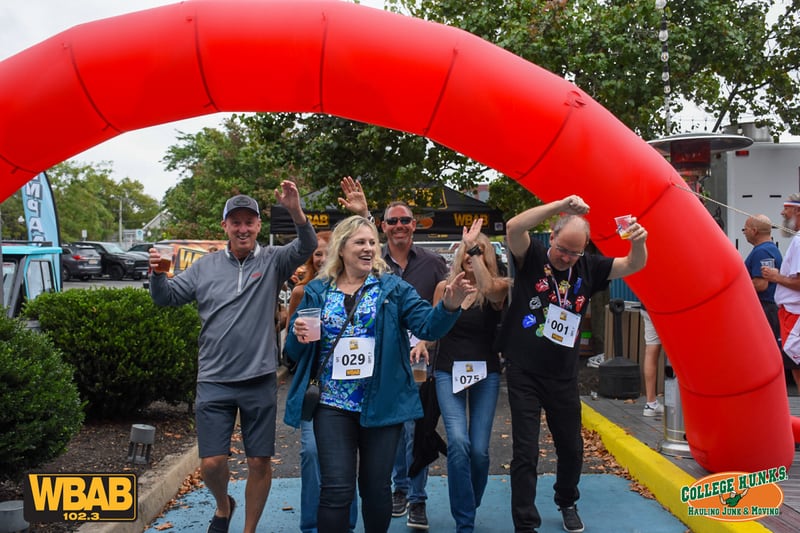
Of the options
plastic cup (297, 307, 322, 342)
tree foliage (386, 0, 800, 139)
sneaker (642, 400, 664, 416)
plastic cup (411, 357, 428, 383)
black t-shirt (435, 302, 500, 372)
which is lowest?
→ sneaker (642, 400, 664, 416)

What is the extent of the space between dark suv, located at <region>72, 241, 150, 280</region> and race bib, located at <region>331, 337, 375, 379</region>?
34635 millimetres

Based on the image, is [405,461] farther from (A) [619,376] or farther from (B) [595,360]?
(B) [595,360]

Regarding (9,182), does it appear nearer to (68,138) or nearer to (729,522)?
Result: (68,138)

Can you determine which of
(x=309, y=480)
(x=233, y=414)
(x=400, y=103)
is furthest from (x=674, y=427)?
(x=233, y=414)

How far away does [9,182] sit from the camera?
4.80m

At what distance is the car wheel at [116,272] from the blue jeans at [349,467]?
1396 inches

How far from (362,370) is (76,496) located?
1.65 m

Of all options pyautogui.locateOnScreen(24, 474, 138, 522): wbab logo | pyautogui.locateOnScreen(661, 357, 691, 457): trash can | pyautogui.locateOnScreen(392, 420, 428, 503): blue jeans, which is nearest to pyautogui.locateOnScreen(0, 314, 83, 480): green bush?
pyautogui.locateOnScreen(24, 474, 138, 522): wbab logo

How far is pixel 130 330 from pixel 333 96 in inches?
124

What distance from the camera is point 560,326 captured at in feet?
15.1

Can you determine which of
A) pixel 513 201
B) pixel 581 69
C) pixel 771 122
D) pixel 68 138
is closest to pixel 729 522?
pixel 68 138

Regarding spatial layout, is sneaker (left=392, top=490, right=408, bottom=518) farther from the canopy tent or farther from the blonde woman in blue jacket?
the canopy tent

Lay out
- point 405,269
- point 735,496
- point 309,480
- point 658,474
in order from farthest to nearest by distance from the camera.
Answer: point 658,474 < point 405,269 < point 735,496 < point 309,480

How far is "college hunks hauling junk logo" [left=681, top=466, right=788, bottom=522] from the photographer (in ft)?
14.7
